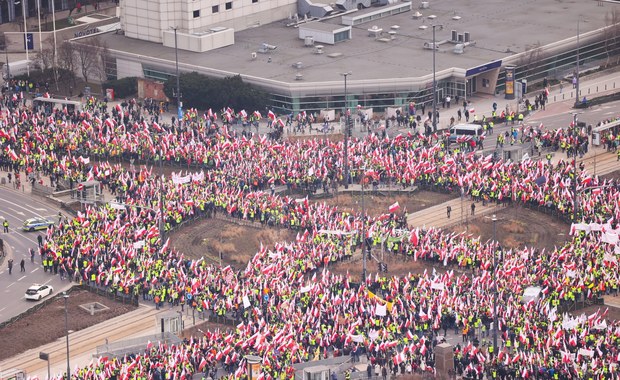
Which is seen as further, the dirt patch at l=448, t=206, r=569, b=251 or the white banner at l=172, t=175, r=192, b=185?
the white banner at l=172, t=175, r=192, b=185

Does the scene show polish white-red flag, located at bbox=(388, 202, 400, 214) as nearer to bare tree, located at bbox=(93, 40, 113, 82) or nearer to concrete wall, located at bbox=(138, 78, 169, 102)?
concrete wall, located at bbox=(138, 78, 169, 102)

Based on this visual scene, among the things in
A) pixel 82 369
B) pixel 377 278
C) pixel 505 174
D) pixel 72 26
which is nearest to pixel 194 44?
pixel 72 26

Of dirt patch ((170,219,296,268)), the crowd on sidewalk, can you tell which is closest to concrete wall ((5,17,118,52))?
the crowd on sidewalk

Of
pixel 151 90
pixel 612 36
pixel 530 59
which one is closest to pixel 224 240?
pixel 151 90

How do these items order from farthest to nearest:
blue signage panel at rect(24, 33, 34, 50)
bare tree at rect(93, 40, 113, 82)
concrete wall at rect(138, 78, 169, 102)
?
blue signage panel at rect(24, 33, 34, 50) → bare tree at rect(93, 40, 113, 82) → concrete wall at rect(138, 78, 169, 102)

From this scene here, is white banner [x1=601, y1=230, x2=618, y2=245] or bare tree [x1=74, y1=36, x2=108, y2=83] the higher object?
white banner [x1=601, y1=230, x2=618, y2=245]

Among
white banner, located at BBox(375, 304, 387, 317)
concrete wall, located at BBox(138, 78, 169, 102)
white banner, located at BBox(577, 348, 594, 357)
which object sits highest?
white banner, located at BBox(577, 348, 594, 357)
